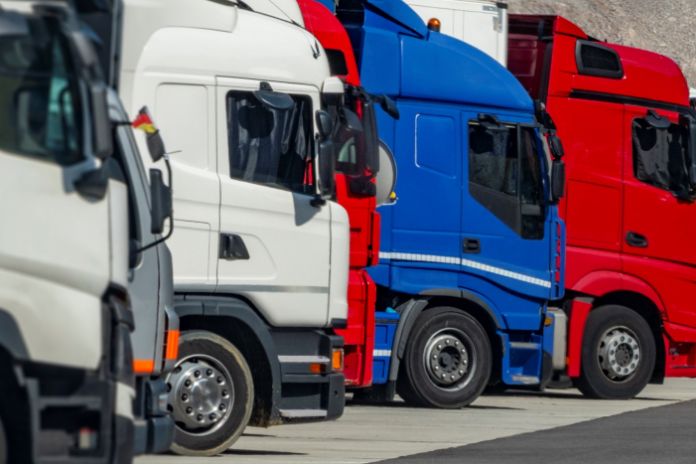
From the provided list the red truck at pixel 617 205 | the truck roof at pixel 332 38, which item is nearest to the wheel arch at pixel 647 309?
the red truck at pixel 617 205

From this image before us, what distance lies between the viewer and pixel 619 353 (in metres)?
19.0

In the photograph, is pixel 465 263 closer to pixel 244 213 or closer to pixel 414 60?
pixel 414 60

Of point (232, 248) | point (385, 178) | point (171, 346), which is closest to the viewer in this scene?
point (171, 346)

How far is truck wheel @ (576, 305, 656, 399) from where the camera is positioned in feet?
61.9

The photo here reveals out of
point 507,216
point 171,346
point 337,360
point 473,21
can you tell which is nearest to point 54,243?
point 171,346

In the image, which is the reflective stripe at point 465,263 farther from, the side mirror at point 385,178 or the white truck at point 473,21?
the side mirror at point 385,178

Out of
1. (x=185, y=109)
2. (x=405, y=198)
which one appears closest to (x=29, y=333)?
(x=185, y=109)

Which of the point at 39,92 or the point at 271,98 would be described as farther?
the point at 271,98

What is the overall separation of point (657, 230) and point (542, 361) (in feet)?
6.95

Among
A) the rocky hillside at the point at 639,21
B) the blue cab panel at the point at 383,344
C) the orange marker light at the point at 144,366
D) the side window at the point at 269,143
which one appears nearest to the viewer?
the orange marker light at the point at 144,366

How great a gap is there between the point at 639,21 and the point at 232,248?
41.4 metres

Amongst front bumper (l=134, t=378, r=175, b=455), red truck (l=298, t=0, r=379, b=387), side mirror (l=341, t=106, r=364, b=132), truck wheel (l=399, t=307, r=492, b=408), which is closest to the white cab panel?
front bumper (l=134, t=378, r=175, b=455)

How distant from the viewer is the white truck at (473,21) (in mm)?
18391

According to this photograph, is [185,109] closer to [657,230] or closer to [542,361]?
[542,361]
